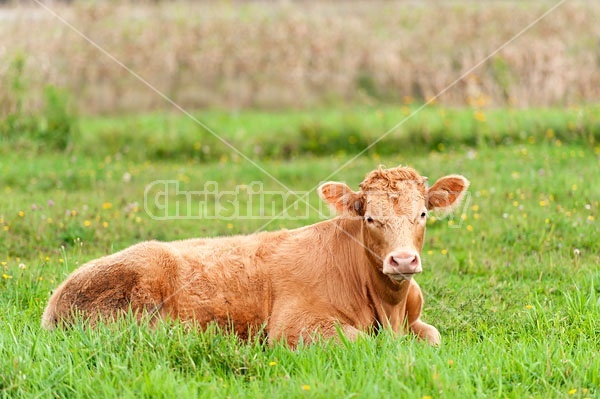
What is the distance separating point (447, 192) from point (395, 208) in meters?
0.67

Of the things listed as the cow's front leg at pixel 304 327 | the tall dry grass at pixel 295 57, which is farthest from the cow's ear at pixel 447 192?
the tall dry grass at pixel 295 57

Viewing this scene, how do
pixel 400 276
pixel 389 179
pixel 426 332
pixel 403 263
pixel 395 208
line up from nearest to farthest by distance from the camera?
1. pixel 403 263
2. pixel 400 276
3. pixel 395 208
4. pixel 389 179
5. pixel 426 332

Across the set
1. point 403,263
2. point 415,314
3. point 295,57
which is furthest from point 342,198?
point 295,57

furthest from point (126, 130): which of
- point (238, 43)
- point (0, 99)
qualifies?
point (238, 43)

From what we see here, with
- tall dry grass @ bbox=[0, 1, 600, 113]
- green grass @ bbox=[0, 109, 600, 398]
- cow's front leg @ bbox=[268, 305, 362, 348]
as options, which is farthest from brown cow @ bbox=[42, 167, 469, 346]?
tall dry grass @ bbox=[0, 1, 600, 113]

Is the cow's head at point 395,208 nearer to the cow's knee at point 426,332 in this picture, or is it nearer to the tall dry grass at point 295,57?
the cow's knee at point 426,332

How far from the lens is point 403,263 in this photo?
5.62 meters

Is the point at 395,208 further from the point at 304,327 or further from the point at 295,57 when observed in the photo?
the point at 295,57

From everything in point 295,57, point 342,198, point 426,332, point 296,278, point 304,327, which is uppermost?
point 295,57

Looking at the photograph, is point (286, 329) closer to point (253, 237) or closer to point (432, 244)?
point (253, 237)

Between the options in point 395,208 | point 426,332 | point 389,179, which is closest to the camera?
point 395,208

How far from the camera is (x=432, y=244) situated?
9266mm

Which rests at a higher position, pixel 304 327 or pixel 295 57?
pixel 295 57

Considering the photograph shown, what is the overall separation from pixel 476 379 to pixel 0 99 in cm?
1238
